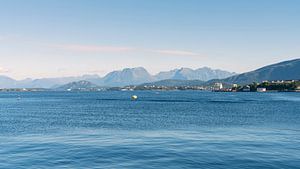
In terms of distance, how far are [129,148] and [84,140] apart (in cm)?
1210

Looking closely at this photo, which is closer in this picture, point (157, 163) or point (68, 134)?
point (157, 163)

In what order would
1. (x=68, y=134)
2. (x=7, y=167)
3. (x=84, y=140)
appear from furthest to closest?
(x=68, y=134) → (x=84, y=140) → (x=7, y=167)

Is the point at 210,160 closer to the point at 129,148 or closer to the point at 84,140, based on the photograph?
the point at 129,148

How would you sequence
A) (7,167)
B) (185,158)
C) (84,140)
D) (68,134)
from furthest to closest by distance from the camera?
(68,134)
(84,140)
(185,158)
(7,167)

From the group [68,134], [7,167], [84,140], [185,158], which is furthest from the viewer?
[68,134]

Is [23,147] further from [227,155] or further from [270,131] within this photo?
[270,131]

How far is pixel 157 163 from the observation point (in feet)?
142

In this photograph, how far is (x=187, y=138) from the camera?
63.0m

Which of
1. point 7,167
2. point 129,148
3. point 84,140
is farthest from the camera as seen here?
point 84,140

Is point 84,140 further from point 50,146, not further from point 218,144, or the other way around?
point 218,144

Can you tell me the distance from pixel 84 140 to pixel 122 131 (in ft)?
44.9

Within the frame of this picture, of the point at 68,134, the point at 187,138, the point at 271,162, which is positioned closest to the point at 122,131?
the point at 68,134

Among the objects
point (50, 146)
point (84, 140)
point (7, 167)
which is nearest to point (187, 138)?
point (84, 140)

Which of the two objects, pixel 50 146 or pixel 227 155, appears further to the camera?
pixel 50 146
